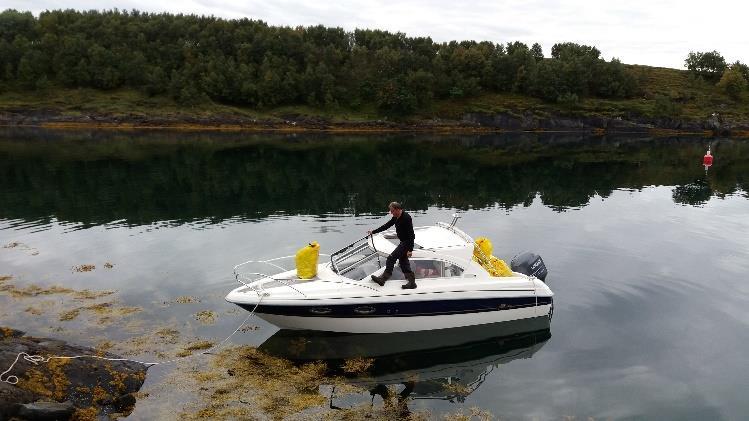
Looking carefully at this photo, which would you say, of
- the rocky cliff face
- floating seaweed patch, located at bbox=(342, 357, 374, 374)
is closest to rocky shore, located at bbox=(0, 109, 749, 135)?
the rocky cliff face

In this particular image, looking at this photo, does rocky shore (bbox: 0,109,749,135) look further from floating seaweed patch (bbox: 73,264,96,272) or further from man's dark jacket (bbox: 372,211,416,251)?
man's dark jacket (bbox: 372,211,416,251)

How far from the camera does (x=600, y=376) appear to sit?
1587cm

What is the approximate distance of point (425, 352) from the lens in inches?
684

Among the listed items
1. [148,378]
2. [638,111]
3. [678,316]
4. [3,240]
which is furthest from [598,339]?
[638,111]

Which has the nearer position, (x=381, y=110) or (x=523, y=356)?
(x=523, y=356)

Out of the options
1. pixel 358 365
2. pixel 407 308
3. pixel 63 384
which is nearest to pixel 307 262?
pixel 407 308

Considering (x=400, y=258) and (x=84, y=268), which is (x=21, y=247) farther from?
(x=400, y=258)

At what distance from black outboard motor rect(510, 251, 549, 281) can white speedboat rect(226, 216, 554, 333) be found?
115cm

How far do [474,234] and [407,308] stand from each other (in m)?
15.0

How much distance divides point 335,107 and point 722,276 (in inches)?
4185

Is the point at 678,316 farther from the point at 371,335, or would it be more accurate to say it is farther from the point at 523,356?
the point at 371,335

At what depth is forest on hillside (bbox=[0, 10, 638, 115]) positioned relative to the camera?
11975 cm

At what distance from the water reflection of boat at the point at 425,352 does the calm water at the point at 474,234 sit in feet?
0.25

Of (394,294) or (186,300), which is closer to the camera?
(394,294)
